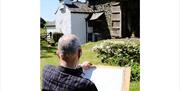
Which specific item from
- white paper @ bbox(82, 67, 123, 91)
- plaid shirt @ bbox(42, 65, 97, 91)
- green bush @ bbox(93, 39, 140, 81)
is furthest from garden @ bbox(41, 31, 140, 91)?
plaid shirt @ bbox(42, 65, 97, 91)

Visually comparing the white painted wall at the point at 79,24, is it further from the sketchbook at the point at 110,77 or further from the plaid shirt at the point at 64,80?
the plaid shirt at the point at 64,80

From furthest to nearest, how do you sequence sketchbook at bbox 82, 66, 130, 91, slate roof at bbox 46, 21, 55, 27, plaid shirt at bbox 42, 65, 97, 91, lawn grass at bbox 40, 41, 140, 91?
slate roof at bbox 46, 21, 55, 27
lawn grass at bbox 40, 41, 140, 91
sketchbook at bbox 82, 66, 130, 91
plaid shirt at bbox 42, 65, 97, 91

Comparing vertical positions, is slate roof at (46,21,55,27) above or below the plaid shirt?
Result: above

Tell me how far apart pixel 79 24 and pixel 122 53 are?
1.08 ft

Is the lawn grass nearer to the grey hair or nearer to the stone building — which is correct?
the stone building

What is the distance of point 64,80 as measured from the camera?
4.26ft

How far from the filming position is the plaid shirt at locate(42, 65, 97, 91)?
4.13 ft

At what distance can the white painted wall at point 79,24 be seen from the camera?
6.89ft

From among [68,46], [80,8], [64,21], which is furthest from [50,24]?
[68,46]

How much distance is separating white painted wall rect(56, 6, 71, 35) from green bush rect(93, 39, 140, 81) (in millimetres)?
213
